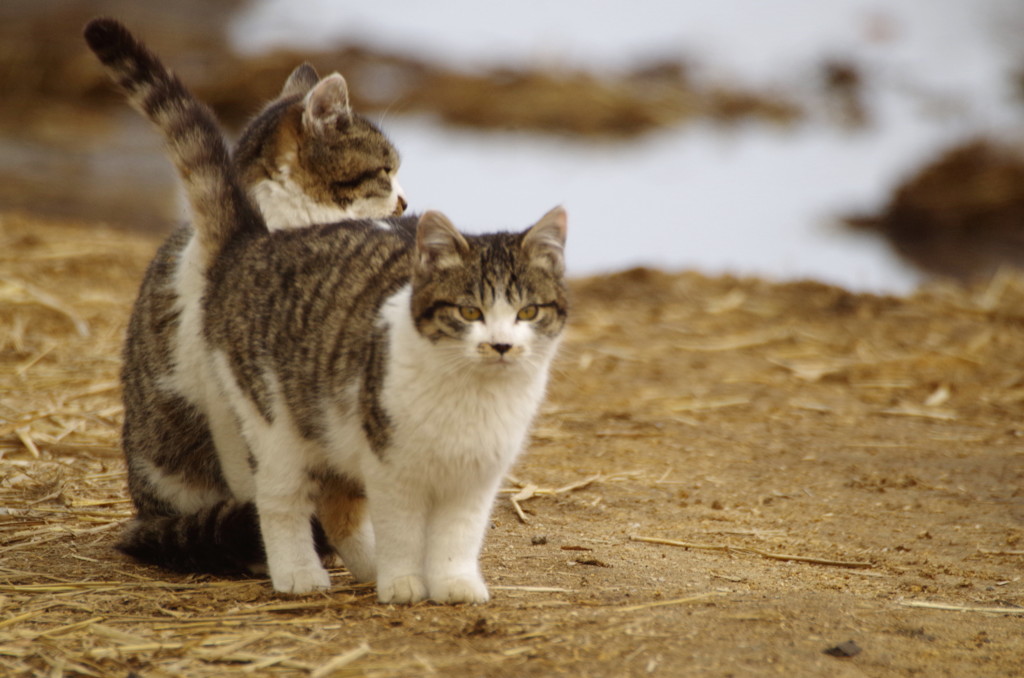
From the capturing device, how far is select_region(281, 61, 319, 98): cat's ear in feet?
14.5

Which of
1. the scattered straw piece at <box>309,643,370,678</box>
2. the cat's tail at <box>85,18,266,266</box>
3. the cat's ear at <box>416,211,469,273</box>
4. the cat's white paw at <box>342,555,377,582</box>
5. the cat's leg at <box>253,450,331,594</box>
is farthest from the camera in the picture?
the cat's tail at <box>85,18,266,266</box>

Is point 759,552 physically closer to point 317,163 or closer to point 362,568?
point 362,568

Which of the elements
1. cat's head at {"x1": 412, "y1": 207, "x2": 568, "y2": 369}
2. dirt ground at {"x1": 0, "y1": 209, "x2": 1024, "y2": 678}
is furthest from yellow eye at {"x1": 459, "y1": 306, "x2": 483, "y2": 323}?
dirt ground at {"x1": 0, "y1": 209, "x2": 1024, "y2": 678}

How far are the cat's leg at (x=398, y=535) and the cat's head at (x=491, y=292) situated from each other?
0.36 meters

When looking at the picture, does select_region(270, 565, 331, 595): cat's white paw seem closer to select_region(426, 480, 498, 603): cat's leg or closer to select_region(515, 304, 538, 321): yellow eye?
select_region(426, 480, 498, 603): cat's leg

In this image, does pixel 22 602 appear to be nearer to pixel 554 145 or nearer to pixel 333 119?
pixel 333 119

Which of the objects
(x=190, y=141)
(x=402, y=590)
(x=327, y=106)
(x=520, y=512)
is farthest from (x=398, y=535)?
(x=327, y=106)

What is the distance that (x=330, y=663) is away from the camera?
2.30 meters

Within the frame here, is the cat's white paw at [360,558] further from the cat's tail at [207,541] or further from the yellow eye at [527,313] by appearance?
the yellow eye at [527,313]

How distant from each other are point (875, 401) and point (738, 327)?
135 cm

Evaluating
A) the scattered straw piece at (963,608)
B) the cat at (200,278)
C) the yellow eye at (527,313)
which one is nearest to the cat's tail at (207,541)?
the cat at (200,278)

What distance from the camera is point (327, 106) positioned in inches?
157

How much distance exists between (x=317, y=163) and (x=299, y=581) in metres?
1.58

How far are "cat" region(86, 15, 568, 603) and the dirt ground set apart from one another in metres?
0.16
